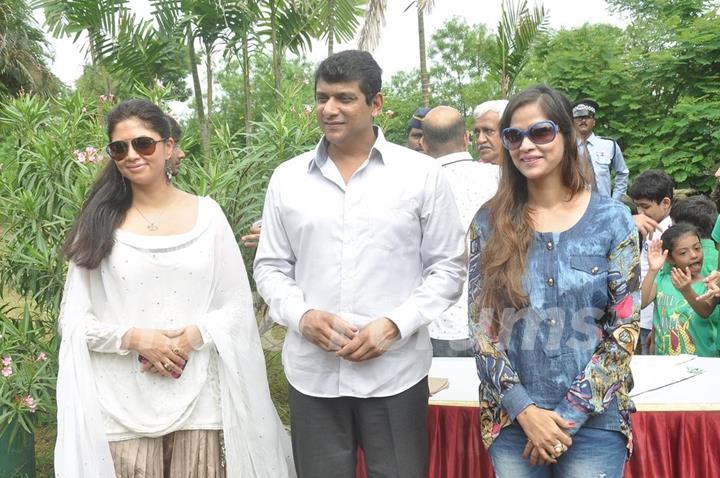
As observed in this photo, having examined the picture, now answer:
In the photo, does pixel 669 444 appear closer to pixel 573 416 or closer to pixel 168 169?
pixel 573 416

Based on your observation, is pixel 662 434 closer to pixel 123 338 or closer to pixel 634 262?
pixel 634 262

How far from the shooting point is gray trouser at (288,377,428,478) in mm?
2359

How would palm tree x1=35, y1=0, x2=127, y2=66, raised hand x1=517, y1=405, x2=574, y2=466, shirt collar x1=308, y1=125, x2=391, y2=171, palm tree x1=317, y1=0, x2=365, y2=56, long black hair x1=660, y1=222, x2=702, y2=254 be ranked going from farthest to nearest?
palm tree x1=317, y1=0, x2=365, y2=56 < palm tree x1=35, y1=0, x2=127, y2=66 < long black hair x1=660, y1=222, x2=702, y2=254 < shirt collar x1=308, y1=125, x2=391, y2=171 < raised hand x1=517, y1=405, x2=574, y2=466

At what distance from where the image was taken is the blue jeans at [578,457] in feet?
6.75

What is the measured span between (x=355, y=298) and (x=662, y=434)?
4.63 feet

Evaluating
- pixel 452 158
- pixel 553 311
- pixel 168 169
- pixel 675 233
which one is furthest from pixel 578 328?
pixel 675 233

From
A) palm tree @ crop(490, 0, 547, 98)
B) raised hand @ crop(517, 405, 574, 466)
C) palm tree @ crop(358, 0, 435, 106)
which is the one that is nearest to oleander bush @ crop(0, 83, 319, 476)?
raised hand @ crop(517, 405, 574, 466)

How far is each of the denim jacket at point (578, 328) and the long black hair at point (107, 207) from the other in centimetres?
131

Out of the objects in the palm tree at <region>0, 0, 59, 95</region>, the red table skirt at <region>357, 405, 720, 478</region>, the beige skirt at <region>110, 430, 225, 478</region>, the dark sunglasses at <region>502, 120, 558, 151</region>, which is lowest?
the red table skirt at <region>357, 405, 720, 478</region>

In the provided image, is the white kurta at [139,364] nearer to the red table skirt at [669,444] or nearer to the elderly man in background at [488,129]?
the red table skirt at [669,444]

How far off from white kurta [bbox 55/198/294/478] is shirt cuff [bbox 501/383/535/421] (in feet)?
3.16

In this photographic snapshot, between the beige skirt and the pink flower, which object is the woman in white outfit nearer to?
the beige skirt

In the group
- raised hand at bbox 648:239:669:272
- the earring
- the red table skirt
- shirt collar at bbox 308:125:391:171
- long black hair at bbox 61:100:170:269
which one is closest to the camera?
shirt collar at bbox 308:125:391:171

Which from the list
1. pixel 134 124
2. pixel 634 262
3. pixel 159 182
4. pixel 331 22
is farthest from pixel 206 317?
pixel 331 22
